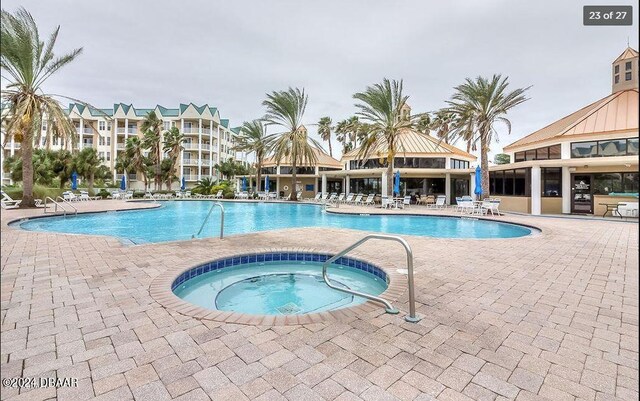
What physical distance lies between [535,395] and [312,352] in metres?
1.85

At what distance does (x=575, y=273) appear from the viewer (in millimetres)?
6016

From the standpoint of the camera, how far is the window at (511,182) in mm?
20297

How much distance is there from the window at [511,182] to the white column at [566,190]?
1.72 metres

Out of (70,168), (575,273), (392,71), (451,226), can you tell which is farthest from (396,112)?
(70,168)

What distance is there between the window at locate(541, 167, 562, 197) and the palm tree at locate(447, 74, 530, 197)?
3.19 m

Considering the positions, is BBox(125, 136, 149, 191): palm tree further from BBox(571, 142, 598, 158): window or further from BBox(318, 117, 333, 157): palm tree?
BBox(571, 142, 598, 158): window

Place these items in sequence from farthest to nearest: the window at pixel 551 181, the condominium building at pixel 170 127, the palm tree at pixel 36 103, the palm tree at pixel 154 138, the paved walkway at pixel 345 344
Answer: the condominium building at pixel 170 127 → the palm tree at pixel 154 138 → the window at pixel 551 181 → the palm tree at pixel 36 103 → the paved walkway at pixel 345 344

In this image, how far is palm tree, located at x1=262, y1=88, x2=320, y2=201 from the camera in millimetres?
27859

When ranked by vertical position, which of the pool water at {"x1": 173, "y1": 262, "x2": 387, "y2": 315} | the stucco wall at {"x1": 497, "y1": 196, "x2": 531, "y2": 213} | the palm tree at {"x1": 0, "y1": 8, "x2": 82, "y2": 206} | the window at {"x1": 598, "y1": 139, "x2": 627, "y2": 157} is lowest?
the pool water at {"x1": 173, "y1": 262, "x2": 387, "y2": 315}

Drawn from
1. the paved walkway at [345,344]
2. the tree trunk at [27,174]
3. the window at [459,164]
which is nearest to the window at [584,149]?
the window at [459,164]

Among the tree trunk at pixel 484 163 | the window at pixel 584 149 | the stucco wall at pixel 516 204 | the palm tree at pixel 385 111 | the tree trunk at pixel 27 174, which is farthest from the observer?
the palm tree at pixel 385 111

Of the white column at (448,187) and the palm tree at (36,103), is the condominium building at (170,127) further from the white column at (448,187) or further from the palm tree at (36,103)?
the white column at (448,187)

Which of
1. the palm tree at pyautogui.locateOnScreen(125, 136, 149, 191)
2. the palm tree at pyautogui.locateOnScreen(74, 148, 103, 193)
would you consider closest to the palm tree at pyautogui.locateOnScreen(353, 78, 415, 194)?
the palm tree at pyautogui.locateOnScreen(74, 148, 103, 193)

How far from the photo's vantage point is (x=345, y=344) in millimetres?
3350
